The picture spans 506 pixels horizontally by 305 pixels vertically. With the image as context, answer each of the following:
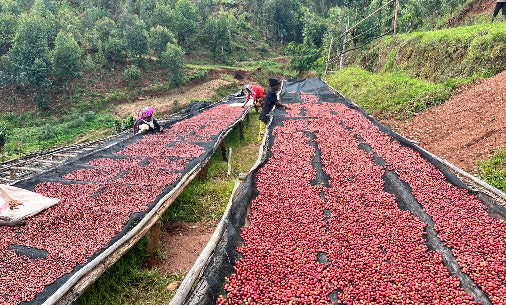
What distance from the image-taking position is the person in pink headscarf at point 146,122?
8016mm

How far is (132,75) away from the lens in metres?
25.9

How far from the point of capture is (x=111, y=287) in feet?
11.6

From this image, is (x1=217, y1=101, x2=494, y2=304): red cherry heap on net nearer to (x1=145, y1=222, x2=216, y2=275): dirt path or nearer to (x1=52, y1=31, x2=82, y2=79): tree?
(x1=145, y1=222, x2=216, y2=275): dirt path

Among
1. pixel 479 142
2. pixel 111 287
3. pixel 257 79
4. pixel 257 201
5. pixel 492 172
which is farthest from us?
pixel 257 79

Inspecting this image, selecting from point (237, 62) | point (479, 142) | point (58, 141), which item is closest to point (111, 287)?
point (479, 142)

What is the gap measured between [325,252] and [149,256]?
248cm

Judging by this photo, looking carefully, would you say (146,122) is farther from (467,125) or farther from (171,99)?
(171,99)

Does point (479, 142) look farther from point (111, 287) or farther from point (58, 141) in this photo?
point (58, 141)

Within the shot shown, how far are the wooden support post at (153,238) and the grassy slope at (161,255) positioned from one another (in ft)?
0.27

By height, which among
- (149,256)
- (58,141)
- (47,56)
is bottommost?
(58,141)

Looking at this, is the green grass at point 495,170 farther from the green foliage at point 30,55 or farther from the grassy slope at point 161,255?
the green foliage at point 30,55

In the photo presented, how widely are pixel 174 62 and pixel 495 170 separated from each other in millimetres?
24915

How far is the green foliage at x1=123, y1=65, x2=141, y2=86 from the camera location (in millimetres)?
25781

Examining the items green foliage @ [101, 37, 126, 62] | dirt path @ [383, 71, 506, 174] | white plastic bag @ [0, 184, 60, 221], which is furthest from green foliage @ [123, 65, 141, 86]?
white plastic bag @ [0, 184, 60, 221]
